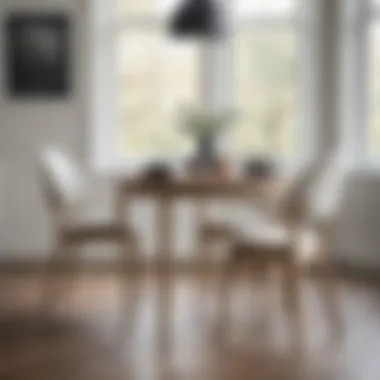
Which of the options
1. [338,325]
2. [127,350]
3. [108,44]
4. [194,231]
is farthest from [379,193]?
[127,350]

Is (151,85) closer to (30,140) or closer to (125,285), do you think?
(30,140)

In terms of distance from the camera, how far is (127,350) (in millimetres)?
3934

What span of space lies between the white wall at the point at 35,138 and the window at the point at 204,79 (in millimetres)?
268

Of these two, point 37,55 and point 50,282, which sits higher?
point 37,55

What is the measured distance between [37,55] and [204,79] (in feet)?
3.87

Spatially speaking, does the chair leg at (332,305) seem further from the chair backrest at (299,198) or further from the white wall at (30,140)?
the white wall at (30,140)

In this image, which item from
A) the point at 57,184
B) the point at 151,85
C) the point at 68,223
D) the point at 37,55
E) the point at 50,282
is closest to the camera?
the point at 57,184

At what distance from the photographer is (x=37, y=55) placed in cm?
631

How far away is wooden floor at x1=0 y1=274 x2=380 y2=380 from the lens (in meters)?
3.62

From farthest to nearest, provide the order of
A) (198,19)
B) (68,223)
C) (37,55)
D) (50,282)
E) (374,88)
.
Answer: (37,55)
(374,88)
(50,282)
(198,19)
(68,223)

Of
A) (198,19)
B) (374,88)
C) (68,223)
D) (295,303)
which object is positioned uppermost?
(198,19)

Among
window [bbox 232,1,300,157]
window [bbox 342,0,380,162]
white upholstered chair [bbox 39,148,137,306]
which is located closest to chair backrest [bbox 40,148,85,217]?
white upholstered chair [bbox 39,148,137,306]

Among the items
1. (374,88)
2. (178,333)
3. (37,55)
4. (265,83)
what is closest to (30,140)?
(37,55)

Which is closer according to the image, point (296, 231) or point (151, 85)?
point (296, 231)
